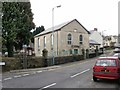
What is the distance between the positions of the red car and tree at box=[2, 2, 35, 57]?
2185cm

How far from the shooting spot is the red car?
1524 centimetres

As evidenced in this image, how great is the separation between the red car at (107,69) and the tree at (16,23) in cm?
2185

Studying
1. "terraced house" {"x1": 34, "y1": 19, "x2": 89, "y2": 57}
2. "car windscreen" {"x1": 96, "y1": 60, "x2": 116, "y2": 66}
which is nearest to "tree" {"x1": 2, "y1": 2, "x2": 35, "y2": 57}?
"terraced house" {"x1": 34, "y1": 19, "x2": 89, "y2": 57}

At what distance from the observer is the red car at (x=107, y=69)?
1524 cm

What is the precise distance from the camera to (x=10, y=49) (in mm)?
41656

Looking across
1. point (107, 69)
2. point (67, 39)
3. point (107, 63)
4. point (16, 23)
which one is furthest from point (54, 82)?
point (67, 39)

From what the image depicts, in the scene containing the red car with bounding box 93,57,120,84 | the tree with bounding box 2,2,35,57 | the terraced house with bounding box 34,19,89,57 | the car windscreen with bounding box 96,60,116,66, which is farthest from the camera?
the terraced house with bounding box 34,19,89,57

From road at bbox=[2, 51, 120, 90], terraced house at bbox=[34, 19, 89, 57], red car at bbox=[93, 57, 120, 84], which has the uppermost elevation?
terraced house at bbox=[34, 19, 89, 57]

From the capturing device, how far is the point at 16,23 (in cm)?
3797

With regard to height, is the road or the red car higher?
the red car

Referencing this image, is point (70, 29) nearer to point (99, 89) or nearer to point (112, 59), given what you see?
point (112, 59)

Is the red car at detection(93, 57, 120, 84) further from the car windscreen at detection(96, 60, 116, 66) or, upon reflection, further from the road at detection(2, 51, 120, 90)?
the road at detection(2, 51, 120, 90)

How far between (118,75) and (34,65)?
59.4 ft

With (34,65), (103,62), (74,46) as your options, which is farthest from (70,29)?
(103,62)
